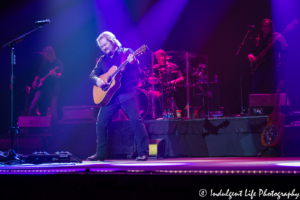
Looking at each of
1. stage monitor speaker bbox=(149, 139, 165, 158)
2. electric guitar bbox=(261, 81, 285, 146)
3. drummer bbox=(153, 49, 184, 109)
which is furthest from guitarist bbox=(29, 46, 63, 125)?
electric guitar bbox=(261, 81, 285, 146)

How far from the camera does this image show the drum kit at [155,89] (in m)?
7.69

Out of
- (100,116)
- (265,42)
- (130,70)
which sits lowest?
(100,116)

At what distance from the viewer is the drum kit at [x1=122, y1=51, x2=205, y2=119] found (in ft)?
25.2

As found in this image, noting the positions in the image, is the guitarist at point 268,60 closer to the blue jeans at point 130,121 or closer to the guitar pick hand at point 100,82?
the blue jeans at point 130,121

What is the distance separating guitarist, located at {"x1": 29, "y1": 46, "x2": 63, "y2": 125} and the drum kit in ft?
6.10

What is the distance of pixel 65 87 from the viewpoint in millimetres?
9312

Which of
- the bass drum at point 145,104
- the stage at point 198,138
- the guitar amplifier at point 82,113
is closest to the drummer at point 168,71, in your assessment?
the bass drum at point 145,104

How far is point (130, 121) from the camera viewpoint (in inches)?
180
